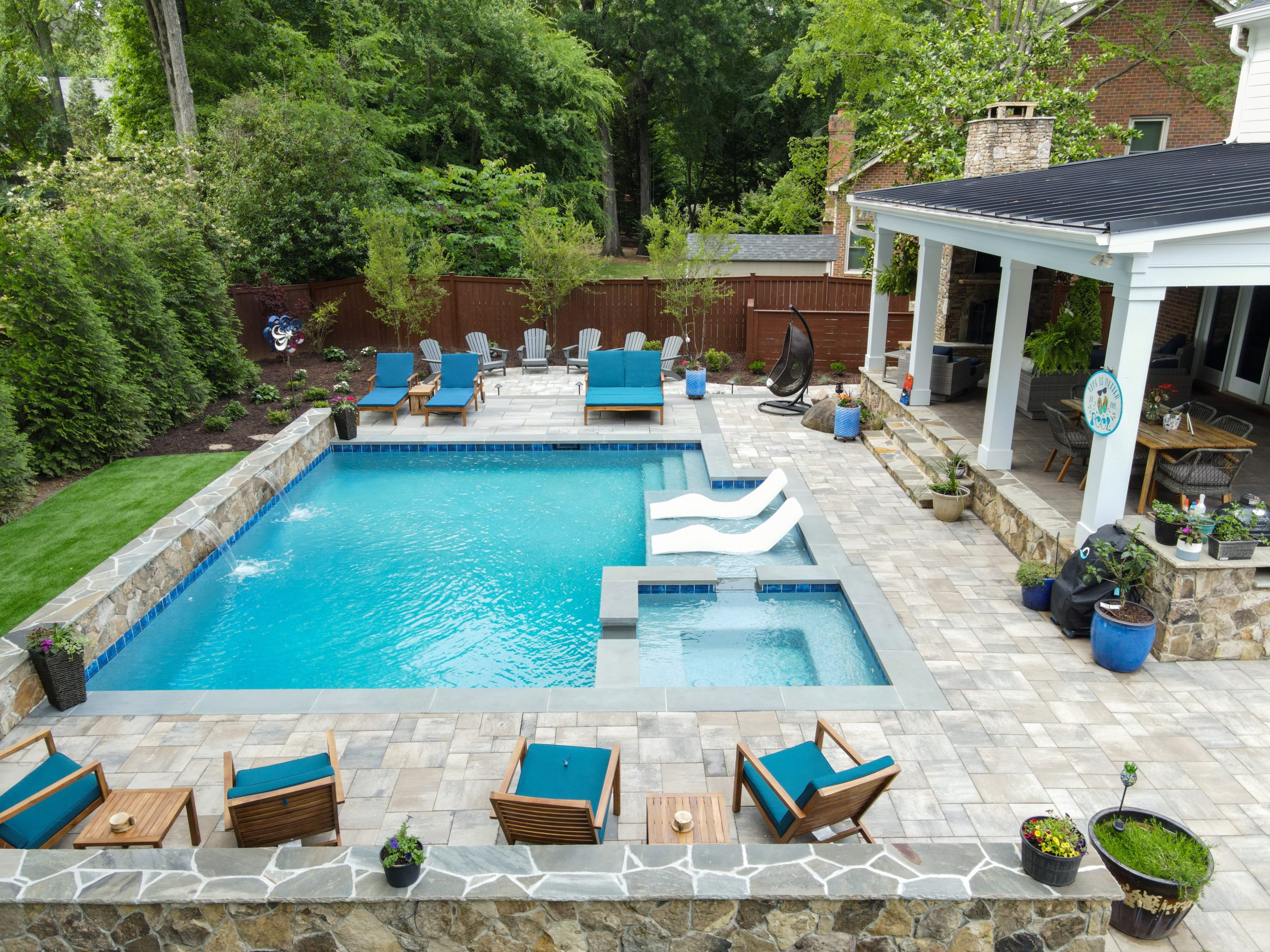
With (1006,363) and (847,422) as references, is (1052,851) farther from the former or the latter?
(847,422)

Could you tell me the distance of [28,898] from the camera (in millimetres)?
4211

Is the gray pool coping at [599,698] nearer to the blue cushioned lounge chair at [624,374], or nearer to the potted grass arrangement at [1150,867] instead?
the potted grass arrangement at [1150,867]

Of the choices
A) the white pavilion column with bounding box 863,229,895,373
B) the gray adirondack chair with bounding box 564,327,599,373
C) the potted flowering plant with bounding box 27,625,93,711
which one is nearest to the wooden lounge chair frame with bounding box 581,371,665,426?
the gray adirondack chair with bounding box 564,327,599,373

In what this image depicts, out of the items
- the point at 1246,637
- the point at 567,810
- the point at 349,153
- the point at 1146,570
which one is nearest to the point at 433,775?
the point at 567,810

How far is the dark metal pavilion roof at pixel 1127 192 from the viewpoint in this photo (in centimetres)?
632

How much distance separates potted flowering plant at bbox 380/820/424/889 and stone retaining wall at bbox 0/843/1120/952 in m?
0.05

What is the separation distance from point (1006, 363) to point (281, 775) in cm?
785

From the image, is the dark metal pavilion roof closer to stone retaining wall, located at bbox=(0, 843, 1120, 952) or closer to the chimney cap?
the chimney cap

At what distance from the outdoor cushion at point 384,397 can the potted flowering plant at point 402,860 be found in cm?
1037

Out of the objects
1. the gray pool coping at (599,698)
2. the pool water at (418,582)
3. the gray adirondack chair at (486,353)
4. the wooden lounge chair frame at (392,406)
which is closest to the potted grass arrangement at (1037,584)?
the gray pool coping at (599,698)

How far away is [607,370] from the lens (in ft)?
47.3

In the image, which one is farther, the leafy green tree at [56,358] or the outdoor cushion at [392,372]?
the outdoor cushion at [392,372]

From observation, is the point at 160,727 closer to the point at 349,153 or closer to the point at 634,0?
the point at 349,153

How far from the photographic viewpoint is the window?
19.9 metres
